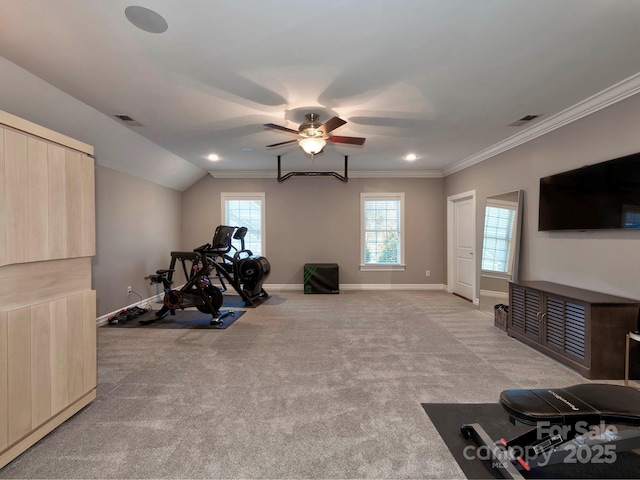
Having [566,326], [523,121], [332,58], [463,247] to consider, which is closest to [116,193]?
[332,58]

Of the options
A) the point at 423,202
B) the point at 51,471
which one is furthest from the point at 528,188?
the point at 51,471

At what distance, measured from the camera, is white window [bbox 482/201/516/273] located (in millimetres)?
4195

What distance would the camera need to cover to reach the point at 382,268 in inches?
262

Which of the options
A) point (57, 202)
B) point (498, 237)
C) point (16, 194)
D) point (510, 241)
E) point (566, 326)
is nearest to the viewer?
point (16, 194)

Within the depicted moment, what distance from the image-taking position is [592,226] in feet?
9.68

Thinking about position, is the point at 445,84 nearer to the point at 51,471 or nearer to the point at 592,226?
the point at 592,226

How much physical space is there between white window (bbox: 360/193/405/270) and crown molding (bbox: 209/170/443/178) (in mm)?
424

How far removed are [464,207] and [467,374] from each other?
13.1 feet

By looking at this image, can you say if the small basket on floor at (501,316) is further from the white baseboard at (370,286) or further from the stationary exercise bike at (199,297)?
the stationary exercise bike at (199,297)

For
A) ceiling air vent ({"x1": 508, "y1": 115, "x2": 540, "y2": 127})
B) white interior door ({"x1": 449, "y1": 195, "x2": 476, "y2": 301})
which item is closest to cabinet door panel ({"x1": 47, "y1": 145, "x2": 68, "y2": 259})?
ceiling air vent ({"x1": 508, "y1": 115, "x2": 540, "y2": 127})

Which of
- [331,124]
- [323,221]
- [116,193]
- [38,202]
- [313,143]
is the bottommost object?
[38,202]

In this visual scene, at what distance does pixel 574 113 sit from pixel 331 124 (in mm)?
2672

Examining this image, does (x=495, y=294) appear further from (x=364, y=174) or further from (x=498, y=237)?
(x=364, y=174)

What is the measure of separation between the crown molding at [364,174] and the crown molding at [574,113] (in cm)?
163
